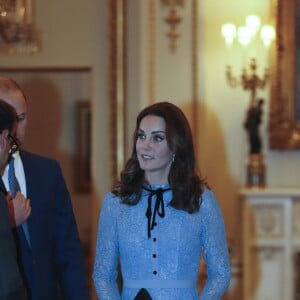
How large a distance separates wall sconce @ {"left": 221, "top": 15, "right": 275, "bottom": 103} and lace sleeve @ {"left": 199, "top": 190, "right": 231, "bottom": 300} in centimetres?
326

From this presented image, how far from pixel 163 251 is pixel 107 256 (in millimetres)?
205

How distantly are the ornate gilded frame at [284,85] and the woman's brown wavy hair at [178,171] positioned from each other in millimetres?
3427

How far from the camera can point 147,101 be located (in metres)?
6.04

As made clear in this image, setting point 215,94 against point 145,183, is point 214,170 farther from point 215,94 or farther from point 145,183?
point 145,183

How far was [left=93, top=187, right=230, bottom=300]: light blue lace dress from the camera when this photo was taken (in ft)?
9.54

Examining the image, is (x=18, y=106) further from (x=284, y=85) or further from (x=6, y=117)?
(x=284, y=85)

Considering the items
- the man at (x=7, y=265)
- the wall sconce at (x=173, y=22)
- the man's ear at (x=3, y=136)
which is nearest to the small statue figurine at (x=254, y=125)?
the wall sconce at (x=173, y=22)

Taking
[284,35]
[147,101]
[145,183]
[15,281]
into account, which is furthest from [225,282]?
[284,35]

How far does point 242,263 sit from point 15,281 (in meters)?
3.97

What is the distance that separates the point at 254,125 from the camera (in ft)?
20.1

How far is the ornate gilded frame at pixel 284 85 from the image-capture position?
6.27 meters

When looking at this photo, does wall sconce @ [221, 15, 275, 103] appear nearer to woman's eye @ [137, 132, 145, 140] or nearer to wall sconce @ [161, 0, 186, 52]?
wall sconce @ [161, 0, 186, 52]

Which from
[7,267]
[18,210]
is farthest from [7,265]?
[18,210]

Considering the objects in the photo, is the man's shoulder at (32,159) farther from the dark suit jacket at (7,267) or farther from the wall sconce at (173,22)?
the wall sconce at (173,22)
